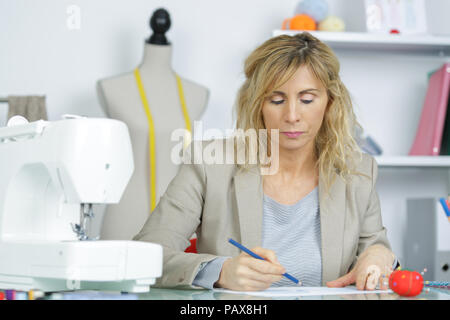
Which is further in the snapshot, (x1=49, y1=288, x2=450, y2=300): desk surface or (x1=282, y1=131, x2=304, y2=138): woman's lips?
(x1=282, y1=131, x2=304, y2=138): woman's lips

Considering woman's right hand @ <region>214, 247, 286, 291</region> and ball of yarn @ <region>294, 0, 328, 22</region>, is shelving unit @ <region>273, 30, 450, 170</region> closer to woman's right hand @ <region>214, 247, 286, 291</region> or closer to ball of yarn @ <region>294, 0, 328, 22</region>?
ball of yarn @ <region>294, 0, 328, 22</region>

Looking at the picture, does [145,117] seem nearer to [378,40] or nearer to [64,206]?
[378,40]

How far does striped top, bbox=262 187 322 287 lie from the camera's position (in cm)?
159

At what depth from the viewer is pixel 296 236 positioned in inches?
64.4

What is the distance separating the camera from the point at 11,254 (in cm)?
118

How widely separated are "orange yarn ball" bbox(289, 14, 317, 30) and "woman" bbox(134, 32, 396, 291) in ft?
3.12

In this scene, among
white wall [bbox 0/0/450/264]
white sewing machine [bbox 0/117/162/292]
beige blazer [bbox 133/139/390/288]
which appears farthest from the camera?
white wall [bbox 0/0/450/264]

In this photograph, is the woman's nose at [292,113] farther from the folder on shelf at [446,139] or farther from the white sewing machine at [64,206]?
the folder on shelf at [446,139]

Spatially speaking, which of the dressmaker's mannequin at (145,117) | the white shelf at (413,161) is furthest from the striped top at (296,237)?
the white shelf at (413,161)

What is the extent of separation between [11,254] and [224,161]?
68cm

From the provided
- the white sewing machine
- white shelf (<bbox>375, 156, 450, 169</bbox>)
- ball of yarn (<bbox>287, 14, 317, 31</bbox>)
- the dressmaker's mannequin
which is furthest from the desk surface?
ball of yarn (<bbox>287, 14, 317, 31</bbox>)

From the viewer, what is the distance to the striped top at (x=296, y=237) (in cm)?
159

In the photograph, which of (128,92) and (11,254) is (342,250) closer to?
(11,254)
